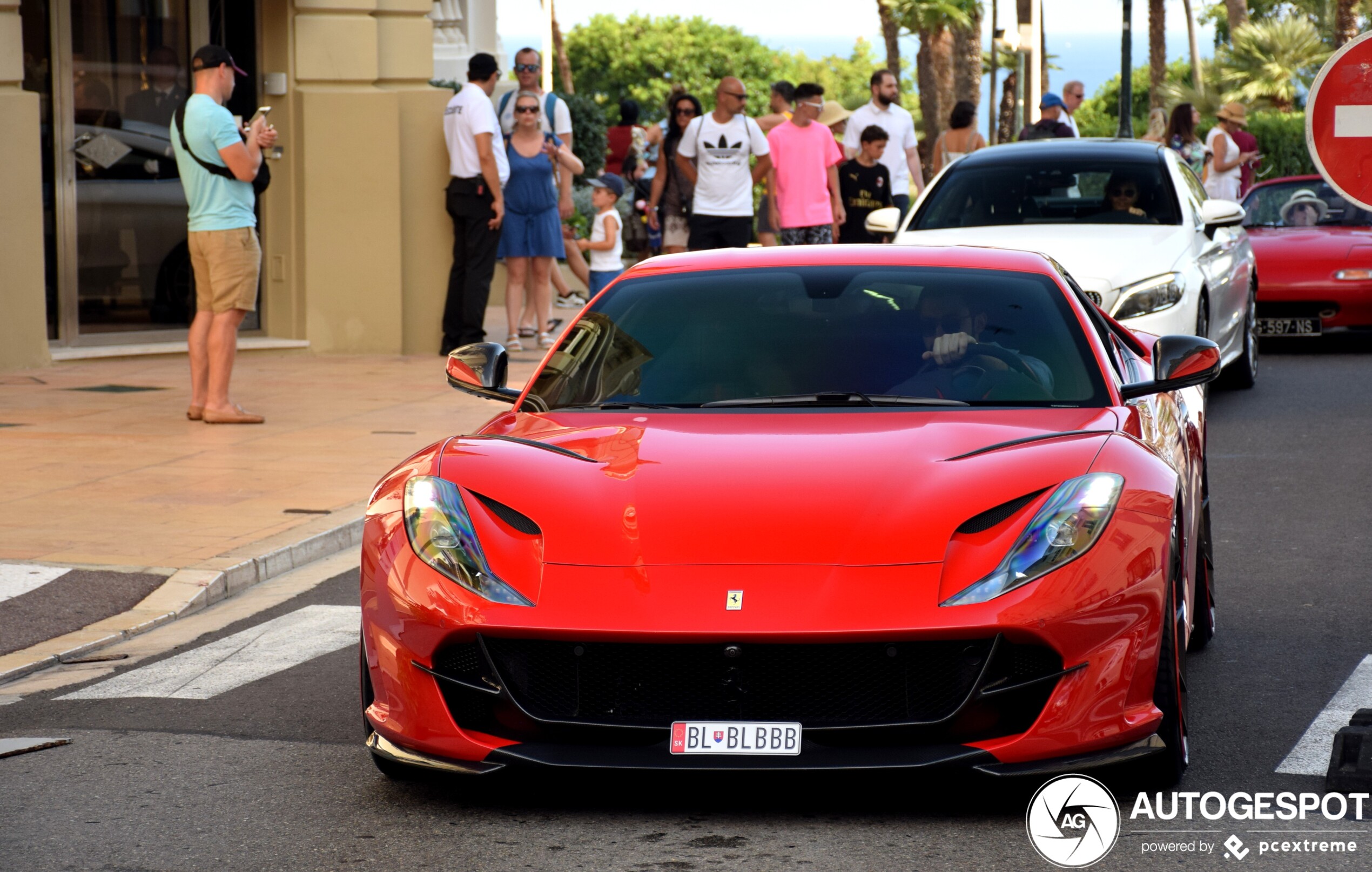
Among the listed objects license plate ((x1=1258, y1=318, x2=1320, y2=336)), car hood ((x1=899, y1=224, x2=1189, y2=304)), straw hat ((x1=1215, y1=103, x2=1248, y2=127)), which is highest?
straw hat ((x1=1215, y1=103, x2=1248, y2=127))

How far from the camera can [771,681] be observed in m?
4.23

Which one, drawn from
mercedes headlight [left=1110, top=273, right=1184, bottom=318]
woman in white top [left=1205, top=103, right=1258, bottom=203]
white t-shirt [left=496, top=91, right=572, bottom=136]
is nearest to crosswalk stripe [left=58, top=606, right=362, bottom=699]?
mercedes headlight [left=1110, top=273, right=1184, bottom=318]

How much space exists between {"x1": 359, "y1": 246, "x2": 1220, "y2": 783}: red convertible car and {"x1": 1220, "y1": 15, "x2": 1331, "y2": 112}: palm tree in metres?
47.0

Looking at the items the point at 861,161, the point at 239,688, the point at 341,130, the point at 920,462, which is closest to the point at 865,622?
the point at 920,462

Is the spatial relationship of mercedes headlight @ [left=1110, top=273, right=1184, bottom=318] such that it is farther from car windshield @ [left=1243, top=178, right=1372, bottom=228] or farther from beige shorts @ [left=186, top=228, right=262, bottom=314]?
car windshield @ [left=1243, top=178, right=1372, bottom=228]

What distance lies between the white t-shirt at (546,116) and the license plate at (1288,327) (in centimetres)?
602

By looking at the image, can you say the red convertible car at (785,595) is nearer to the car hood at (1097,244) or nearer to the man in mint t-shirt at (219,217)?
the car hood at (1097,244)

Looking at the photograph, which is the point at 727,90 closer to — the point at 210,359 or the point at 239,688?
the point at 210,359

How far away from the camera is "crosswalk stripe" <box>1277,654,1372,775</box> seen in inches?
189

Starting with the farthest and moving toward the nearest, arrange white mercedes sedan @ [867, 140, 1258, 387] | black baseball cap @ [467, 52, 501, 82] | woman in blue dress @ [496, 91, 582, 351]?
woman in blue dress @ [496, 91, 582, 351] < black baseball cap @ [467, 52, 501, 82] < white mercedes sedan @ [867, 140, 1258, 387]

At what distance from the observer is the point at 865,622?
4141mm

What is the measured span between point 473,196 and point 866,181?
3617 mm

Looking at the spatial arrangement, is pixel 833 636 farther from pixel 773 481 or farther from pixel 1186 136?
pixel 1186 136

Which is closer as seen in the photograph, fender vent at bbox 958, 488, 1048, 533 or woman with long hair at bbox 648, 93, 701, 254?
fender vent at bbox 958, 488, 1048, 533
